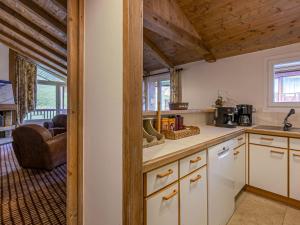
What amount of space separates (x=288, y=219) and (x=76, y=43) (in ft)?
8.81

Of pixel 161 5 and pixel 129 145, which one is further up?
pixel 161 5

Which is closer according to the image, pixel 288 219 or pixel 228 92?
pixel 288 219

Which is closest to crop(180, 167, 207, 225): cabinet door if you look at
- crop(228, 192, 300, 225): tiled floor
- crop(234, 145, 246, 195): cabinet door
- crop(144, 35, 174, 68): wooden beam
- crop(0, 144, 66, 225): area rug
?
crop(228, 192, 300, 225): tiled floor

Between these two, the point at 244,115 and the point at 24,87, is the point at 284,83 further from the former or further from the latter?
the point at 24,87

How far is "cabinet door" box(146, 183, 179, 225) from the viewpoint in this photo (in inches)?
38.4

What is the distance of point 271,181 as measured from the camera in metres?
2.24

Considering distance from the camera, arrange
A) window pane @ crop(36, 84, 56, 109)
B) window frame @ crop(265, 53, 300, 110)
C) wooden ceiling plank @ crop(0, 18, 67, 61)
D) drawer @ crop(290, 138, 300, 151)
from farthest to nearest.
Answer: window pane @ crop(36, 84, 56, 109) → wooden ceiling plank @ crop(0, 18, 67, 61) → window frame @ crop(265, 53, 300, 110) → drawer @ crop(290, 138, 300, 151)

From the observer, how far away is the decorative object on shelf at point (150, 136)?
133 cm

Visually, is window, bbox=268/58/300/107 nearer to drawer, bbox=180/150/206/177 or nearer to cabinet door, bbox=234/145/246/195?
cabinet door, bbox=234/145/246/195

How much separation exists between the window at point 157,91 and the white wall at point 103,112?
4.09m

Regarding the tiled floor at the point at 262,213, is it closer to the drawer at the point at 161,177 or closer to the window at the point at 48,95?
the drawer at the point at 161,177

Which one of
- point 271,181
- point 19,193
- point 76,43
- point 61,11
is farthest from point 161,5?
point 19,193

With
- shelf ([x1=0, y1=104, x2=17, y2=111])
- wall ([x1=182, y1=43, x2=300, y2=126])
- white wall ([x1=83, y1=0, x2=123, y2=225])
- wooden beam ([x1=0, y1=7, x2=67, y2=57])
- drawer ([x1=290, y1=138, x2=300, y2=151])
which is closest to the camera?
white wall ([x1=83, y1=0, x2=123, y2=225])

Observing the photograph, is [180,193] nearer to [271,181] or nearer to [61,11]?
[271,181]
